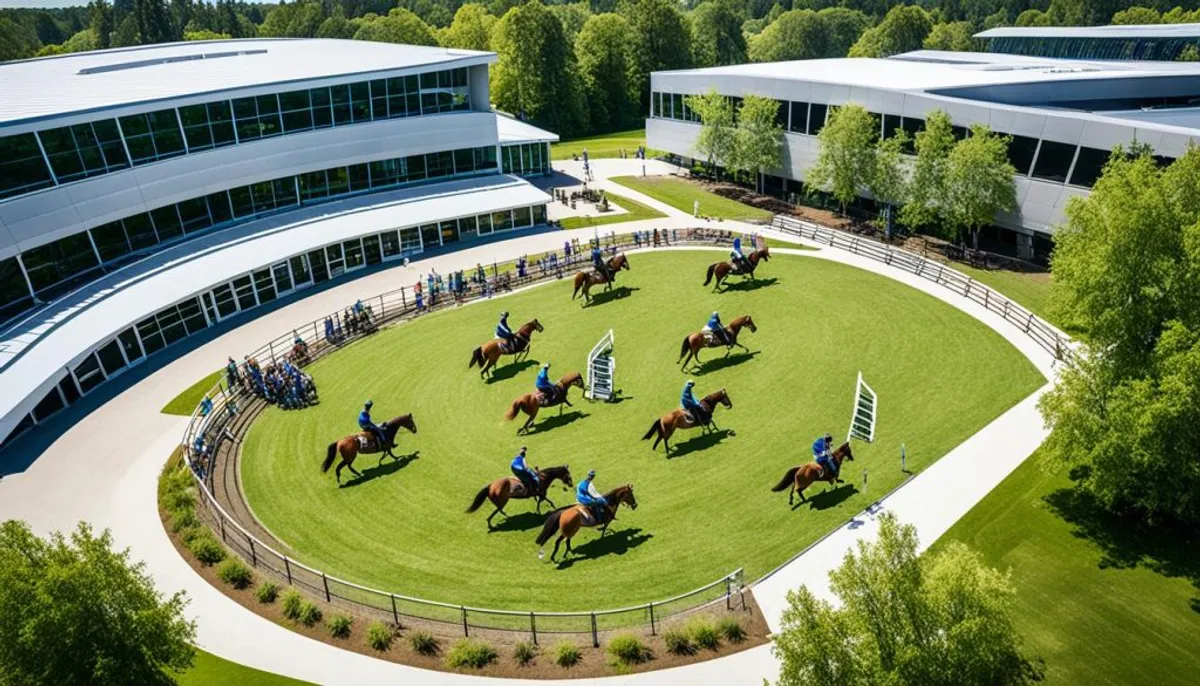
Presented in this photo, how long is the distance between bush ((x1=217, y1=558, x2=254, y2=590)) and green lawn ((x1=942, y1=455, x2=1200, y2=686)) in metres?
18.9

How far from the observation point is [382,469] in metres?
27.1

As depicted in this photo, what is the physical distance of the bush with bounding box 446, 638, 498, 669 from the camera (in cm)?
1856

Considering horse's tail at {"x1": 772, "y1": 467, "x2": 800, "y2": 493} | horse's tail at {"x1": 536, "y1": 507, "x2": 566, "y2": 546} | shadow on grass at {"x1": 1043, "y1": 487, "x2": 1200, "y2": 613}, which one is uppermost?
horse's tail at {"x1": 536, "y1": 507, "x2": 566, "y2": 546}

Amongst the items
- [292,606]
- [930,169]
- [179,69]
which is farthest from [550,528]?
[179,69]

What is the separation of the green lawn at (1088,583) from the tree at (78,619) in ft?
59.2

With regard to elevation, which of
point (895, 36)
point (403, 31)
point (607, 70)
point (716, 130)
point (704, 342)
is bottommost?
point (704, 342)

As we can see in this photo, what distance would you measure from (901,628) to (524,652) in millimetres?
9060

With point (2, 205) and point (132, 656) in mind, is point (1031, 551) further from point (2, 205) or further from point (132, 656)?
point (2, 205)

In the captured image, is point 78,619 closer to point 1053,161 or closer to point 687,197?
point 1053,161

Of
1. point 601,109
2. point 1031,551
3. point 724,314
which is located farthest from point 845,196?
point 601,109

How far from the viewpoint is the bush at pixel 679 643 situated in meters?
18.6

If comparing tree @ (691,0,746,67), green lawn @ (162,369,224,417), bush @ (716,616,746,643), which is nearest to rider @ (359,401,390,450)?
green lawn @ (162,369,224,417)

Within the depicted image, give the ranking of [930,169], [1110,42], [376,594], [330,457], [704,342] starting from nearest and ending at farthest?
[376,594]
[330,457]
[704,342]
[930,169]
[1110,42]

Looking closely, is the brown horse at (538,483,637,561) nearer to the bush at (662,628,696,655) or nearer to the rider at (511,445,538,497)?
the rider at (511,445,538,497)
